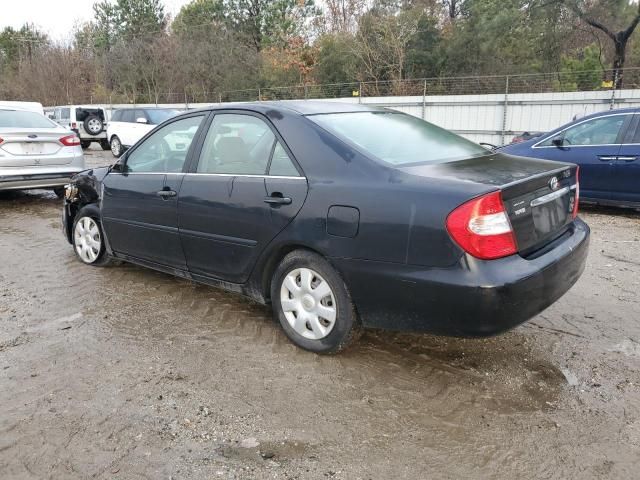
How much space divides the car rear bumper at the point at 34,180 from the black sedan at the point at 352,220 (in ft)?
15.7

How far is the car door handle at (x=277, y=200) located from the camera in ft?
10.8

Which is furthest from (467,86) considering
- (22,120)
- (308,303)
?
(308,303)

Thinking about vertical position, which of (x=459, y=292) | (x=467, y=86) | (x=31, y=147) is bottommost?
(x=459, y=292)

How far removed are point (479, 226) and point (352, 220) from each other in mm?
690

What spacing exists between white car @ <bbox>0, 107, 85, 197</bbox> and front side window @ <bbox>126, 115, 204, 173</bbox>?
454 centimetres

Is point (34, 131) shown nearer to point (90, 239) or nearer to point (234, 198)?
point (90, 239)

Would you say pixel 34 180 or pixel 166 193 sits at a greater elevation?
pixel 166 193

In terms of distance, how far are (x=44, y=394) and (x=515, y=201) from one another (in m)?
2.77

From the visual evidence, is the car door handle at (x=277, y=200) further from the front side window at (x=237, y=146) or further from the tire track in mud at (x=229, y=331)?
the tire track in mud at (x=229, y=331)

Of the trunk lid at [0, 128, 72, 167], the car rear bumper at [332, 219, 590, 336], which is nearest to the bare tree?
the trunk lid at [0, 128, 72, 167]

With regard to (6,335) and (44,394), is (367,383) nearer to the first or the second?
(44,394)

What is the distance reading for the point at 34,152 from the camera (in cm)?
834

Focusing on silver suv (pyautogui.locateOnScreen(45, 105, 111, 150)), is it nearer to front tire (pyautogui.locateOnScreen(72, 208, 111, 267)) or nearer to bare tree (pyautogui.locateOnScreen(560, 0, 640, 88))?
front tire (pyautogui.locateOnScreen(72, 208, 111, 267))

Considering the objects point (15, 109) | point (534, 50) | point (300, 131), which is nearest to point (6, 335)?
point (300, 131)
